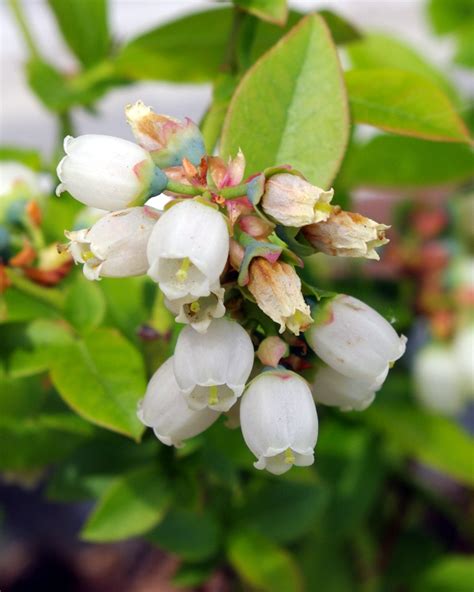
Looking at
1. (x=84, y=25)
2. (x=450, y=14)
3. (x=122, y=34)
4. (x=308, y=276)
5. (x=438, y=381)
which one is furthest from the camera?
(x=122, y=34)

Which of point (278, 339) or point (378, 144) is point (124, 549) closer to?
point (378, 144)

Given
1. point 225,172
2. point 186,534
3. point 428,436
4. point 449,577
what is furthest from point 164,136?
point 449,577

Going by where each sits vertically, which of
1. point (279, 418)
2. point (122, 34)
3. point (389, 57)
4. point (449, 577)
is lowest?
point (449, 577)

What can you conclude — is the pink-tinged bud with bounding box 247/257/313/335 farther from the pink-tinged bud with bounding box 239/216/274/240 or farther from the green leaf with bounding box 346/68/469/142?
the green leaf with bounding box 346/68/469/142

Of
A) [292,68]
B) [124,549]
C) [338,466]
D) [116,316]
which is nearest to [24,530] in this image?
[124,549]

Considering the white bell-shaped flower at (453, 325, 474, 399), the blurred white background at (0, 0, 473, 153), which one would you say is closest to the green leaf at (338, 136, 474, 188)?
the white bell-shaped flower at (453, 325, 474, 399)

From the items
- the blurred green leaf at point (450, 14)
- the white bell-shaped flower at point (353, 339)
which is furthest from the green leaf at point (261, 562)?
the blurred green leaf at point (450, 14)

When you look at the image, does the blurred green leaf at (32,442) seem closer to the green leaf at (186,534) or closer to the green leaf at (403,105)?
the green leaf at (186,534)

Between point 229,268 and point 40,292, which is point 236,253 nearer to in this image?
point 229,268
